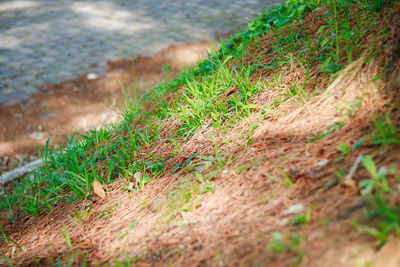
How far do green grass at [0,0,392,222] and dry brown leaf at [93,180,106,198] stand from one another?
0.08 meters

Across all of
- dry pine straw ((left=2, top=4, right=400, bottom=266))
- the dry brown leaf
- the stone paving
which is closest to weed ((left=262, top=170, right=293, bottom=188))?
dry pine straw ((left=2, top=4, right=400, bottom=266))

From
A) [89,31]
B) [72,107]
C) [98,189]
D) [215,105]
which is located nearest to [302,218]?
[215,105]

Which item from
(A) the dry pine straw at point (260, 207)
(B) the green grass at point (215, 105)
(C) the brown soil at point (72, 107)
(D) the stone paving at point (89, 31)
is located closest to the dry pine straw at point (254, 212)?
(A) the dry pine straw at point (260, 207)

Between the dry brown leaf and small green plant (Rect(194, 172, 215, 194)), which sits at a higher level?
small green plant (Rect(194, 172, 215, 194))

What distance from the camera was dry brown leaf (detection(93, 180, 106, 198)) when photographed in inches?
88.8

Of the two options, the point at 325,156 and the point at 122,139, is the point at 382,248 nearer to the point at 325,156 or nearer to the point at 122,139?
the point at 325,156

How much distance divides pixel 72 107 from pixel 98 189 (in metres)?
2.65

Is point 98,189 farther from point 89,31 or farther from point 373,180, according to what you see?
point 89,31

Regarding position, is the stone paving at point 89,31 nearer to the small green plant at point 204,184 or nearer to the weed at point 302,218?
the small green plant at point 204,184

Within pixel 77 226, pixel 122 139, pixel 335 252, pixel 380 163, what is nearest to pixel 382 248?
pixel 335 252

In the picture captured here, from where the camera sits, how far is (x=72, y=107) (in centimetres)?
456

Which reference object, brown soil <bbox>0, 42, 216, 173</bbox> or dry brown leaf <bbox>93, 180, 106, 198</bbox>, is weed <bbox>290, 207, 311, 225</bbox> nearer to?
dry brown leaf <bbox>93, 180, 106, 198</bbox>

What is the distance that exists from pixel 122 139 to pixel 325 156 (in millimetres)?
1710

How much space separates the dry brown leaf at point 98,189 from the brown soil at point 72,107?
5.63ft
